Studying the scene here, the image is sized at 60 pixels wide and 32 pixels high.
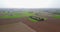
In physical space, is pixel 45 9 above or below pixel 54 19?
above

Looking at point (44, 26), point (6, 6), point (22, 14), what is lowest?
point (44, 26)

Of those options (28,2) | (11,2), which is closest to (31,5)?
(28,2)

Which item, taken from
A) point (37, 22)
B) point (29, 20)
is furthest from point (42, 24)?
point (29, 20)

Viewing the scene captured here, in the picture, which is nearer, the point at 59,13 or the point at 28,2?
the point at 28,2

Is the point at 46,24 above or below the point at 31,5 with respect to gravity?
below

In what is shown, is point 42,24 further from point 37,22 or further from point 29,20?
point 29,20

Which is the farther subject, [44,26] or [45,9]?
[45,9]

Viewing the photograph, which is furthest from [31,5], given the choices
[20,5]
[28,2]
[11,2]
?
[11,2]

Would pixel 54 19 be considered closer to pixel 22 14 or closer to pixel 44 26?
pixel 44 26

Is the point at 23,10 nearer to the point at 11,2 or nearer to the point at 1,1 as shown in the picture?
the point at 11,2
